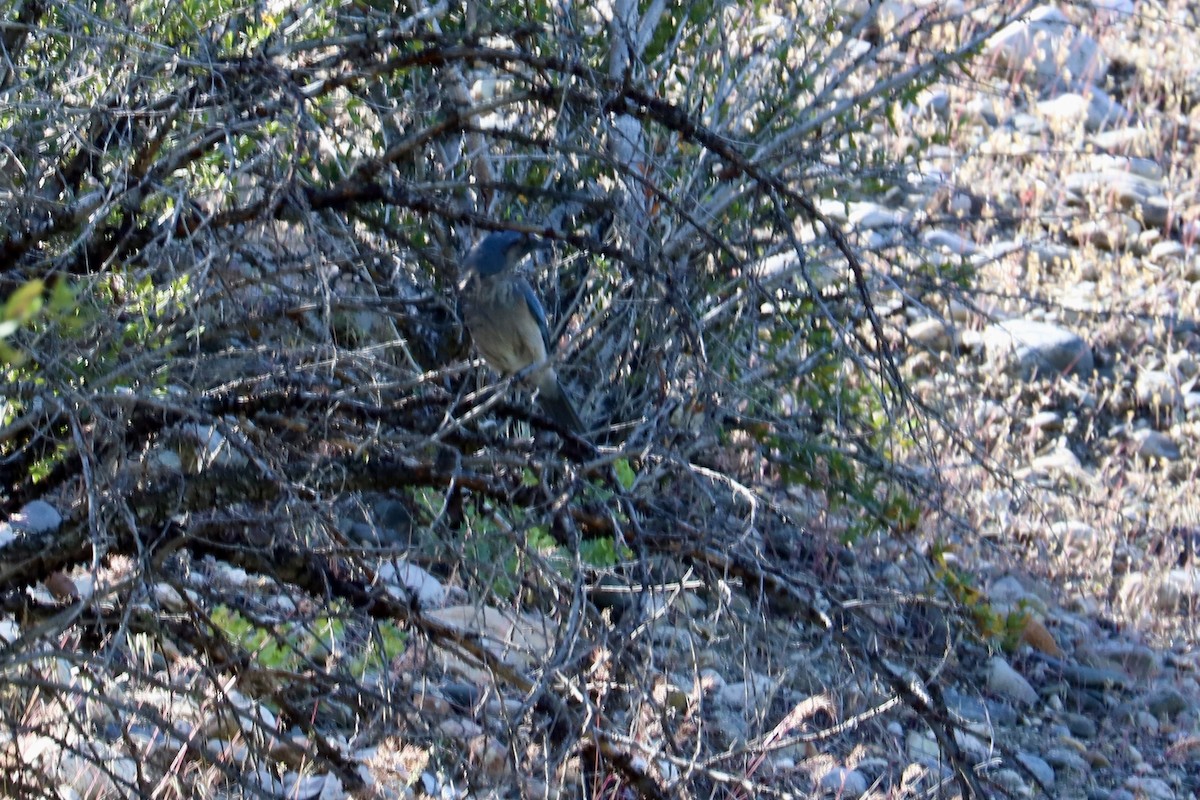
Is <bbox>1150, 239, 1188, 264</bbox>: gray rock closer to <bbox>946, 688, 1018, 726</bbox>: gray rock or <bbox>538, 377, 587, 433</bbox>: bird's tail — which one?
<bbox>946, 688, 1018, 726</bbox>: gray rock

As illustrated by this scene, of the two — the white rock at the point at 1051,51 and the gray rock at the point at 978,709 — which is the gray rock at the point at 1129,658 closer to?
the gray rock at the point at 978,709

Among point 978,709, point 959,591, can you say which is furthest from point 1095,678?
point 959,591

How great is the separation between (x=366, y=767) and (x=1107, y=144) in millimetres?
9297

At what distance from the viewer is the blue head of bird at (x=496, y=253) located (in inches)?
196

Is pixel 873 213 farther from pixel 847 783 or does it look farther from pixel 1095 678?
pixel 847 783

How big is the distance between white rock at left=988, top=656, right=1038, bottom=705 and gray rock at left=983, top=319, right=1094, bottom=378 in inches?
132

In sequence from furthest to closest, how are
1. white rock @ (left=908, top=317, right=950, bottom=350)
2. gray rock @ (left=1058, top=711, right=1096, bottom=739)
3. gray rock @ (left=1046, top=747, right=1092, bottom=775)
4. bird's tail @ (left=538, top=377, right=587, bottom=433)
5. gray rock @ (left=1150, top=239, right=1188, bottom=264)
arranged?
1. gray rock @ (left=1150, top=239, right=1188, bottom=264)
2. white rock @ (left=908, top=317, right=950, bottom=350)
3. gray rock @ (left=1058, top=711, right=1096, bottom=739)
4. gray rock @ (left=1046, top=747, right=1092, bottom=775)
5. bird's tail @ (left=538, top=377, right=587, bottom=433)

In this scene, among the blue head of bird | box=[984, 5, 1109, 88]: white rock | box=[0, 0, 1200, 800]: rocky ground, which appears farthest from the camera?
box=[984, 5, 1109, 88]: white rock

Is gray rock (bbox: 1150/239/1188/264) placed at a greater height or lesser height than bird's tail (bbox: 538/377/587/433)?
lesser

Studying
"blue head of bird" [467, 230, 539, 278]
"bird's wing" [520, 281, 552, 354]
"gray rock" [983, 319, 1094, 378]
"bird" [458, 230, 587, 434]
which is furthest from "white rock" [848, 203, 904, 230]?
"blue head of bird" [467, 230, 539, 278]

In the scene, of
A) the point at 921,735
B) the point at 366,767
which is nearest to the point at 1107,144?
the point at 921,735

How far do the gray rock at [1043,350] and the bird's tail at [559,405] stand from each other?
495 cm

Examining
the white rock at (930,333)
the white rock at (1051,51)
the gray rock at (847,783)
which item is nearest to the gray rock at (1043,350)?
the white rock at (930,333)

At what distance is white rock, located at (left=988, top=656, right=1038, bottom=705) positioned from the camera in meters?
6.48
